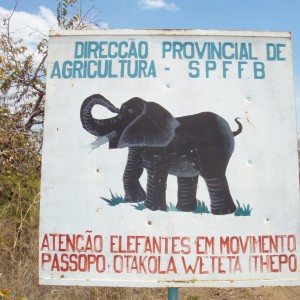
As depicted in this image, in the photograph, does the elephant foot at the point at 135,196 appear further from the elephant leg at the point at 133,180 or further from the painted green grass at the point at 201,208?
the painted green grass at the point at 201,208

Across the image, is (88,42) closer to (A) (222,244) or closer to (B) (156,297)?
(A) (222,244)

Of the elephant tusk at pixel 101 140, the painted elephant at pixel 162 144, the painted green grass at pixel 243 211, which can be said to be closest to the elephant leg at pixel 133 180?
the painted elephant at pixel 162 144

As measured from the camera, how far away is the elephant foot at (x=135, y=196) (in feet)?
7.41

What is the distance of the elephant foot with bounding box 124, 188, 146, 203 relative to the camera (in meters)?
2.26

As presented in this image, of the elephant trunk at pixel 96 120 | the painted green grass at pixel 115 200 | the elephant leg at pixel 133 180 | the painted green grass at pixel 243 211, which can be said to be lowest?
the painted green grass at pixel 243 211

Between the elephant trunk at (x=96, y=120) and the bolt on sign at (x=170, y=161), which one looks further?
the elephant trunk at (x=96, y=120)

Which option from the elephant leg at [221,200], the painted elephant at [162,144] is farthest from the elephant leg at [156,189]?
the elephant leg at [221,200]

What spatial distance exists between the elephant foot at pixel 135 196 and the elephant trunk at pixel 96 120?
425 mm

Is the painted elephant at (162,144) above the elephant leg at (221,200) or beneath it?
above

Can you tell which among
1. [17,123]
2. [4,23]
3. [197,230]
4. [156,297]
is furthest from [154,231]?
[4,23]

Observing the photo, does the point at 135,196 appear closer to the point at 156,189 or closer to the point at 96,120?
the point at 156,189

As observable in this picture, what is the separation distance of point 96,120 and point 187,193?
0.75 meters

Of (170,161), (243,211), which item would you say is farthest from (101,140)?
(243,211)

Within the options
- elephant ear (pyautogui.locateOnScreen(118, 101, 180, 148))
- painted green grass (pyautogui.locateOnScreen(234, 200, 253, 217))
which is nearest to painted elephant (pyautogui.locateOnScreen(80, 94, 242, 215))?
elephant ear (pyautogui.locateOnScreen(118, 101, 180, 148))
